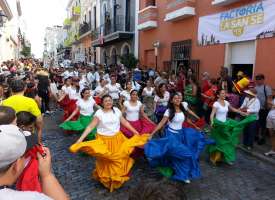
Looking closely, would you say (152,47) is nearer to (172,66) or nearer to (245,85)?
(172,66)

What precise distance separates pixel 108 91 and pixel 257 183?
233 inches

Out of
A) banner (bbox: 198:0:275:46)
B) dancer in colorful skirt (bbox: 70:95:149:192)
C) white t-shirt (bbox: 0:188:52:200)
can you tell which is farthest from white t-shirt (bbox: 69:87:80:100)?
white t-shirt (bbox: 0:188:52:200)

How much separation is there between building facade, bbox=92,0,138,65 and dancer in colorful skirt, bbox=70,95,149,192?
14.3m

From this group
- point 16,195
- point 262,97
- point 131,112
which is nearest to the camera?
point 16,195

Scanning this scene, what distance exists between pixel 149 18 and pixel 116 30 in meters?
6.05

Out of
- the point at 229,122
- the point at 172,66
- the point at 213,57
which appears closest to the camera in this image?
the point at 229,122

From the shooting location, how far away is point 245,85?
8562 millimetres

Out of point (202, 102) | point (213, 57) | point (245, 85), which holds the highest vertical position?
point (213, 57)

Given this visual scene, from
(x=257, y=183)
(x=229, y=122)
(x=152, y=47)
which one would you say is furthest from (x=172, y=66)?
(x=257, y=183)

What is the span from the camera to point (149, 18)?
16219mm

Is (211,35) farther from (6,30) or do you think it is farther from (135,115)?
(6,30)

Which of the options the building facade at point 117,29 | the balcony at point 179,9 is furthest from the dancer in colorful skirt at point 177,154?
the building facade at point 117,29

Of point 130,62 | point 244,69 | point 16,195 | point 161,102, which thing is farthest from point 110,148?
point 130,62

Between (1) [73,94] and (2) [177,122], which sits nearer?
(2) [177,122]
